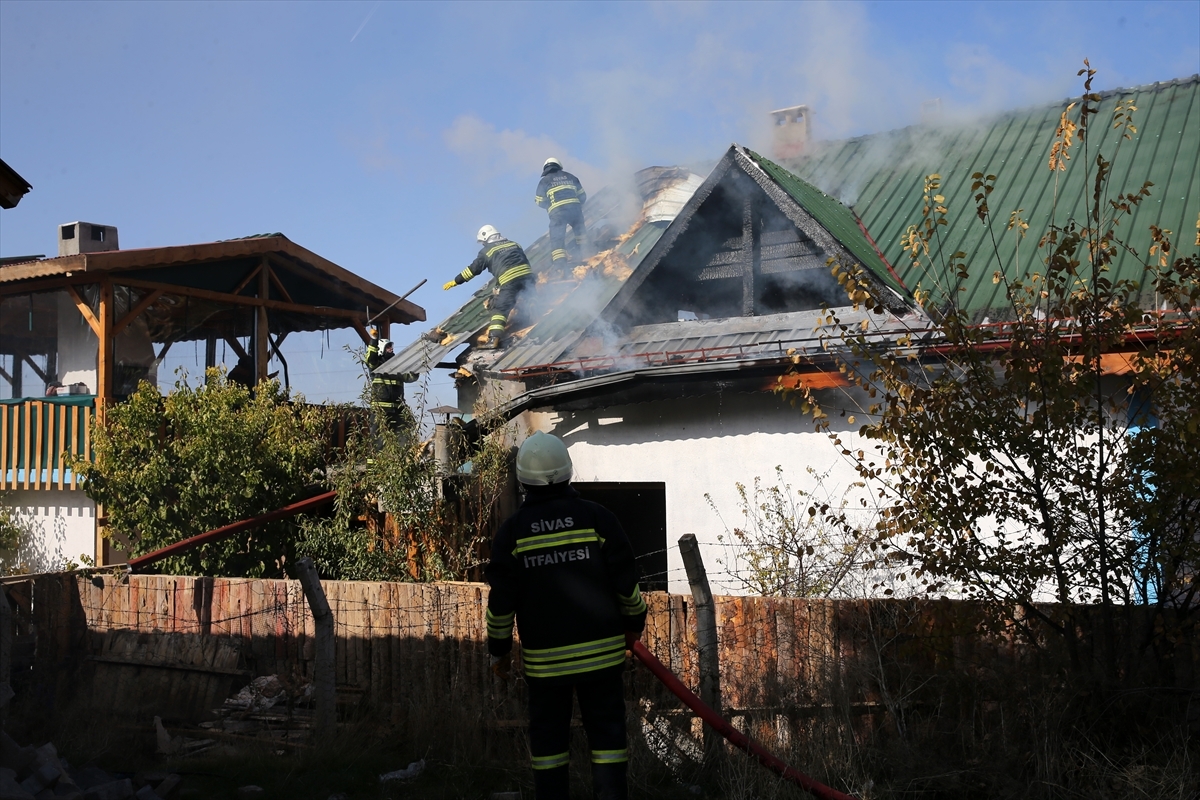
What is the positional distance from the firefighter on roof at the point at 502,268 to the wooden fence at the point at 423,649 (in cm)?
510

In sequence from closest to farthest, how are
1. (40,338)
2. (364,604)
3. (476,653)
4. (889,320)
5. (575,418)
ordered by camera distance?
(476,653) < (364,604) < (889,320) < (575,418) < (40,338)

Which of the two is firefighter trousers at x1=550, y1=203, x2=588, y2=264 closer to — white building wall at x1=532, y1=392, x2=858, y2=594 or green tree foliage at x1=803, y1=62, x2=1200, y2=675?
white building wall at x1=532, y1=392, x2=858, y2=594

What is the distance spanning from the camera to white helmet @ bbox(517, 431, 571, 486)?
4598 millimetres

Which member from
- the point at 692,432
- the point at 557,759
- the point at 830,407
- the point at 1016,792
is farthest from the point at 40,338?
the point at 1016,792

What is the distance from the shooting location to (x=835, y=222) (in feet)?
32.4

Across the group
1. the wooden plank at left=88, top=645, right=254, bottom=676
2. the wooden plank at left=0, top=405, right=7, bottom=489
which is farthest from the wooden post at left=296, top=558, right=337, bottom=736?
the wooden plank at left=0, top=405, right=7, bottom=489

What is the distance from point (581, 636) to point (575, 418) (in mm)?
5442

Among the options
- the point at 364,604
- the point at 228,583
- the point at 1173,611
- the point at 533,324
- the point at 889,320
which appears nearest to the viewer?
the point at 1173,611

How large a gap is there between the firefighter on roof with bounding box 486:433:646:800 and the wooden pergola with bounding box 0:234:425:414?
9489mm

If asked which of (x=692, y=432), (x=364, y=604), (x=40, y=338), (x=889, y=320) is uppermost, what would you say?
(x=40, y=338)

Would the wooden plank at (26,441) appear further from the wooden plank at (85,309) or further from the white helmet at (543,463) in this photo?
the white helmet at (543,463)

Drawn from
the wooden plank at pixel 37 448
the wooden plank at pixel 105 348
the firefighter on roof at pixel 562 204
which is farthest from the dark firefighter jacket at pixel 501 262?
the wooden plank at pixel 37 448

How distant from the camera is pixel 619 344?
1022 centimetres

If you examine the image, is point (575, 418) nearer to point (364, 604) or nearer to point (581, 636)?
point (364, 604)
